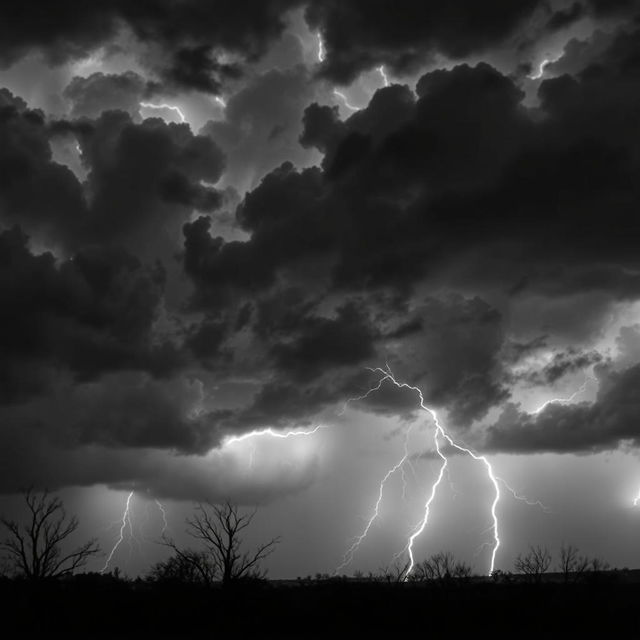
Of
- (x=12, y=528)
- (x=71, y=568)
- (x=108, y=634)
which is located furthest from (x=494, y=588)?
(x=12, y=528)

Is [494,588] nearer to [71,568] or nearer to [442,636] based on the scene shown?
[442,636]

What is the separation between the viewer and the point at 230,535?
6228 cm

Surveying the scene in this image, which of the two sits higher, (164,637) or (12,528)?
(12,528)

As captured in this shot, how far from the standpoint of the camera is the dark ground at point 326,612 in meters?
46.1

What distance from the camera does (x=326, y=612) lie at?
4928cm

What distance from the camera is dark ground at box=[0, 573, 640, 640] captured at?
46094mm

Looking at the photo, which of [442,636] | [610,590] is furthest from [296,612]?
[610,590]

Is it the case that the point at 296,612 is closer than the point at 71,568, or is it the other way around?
the point at 296,612

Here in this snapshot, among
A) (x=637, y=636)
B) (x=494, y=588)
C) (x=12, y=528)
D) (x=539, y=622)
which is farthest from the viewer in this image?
(x=12, y=528)

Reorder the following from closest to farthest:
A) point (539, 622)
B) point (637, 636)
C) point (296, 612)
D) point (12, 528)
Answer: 1. point (637, 636)
2. point (539, 622)
3. point (296, 612)
4. point (12, 528)

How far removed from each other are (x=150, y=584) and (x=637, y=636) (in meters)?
34.9

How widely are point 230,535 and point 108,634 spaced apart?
1489 centimetres

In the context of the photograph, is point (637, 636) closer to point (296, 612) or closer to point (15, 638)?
point (296, 612)

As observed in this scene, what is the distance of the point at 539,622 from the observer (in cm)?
4603
